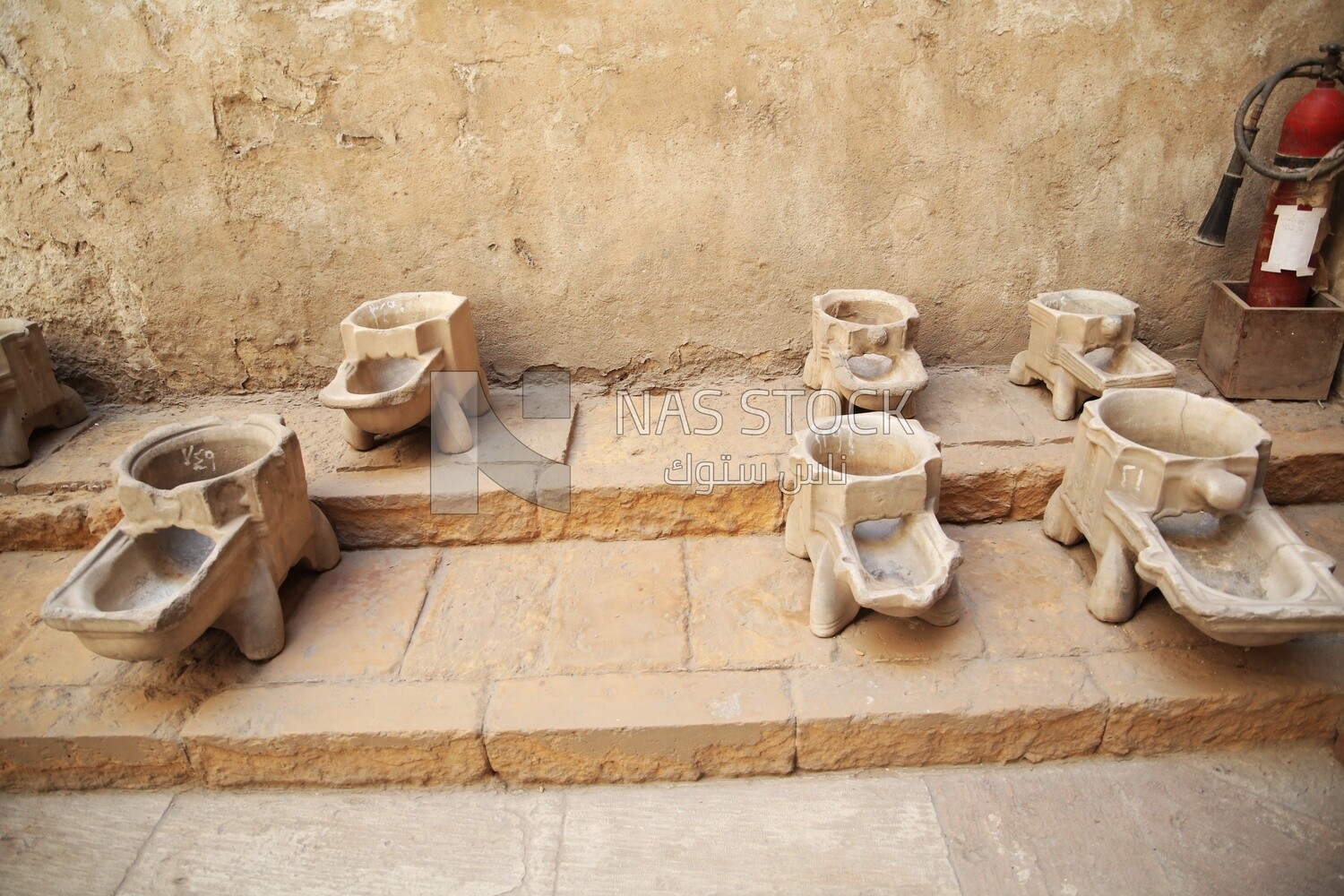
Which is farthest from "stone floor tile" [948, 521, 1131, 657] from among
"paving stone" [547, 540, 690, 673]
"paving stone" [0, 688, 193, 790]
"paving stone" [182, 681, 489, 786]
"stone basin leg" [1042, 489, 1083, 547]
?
"paving stone" [0, 688, 193, 790]

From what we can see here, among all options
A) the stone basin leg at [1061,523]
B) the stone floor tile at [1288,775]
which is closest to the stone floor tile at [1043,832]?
the stone floor tile at [1288,775]

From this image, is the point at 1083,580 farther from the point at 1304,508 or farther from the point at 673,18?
the point at 673,18

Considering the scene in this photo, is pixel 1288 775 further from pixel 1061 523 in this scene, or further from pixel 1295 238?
pixel 1295 238

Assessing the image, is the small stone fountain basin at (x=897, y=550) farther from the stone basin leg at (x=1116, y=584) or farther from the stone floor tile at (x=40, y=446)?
the stone floor tile at (x=40, y=446)

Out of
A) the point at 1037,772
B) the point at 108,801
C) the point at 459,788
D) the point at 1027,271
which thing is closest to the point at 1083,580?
the point at 1037,772

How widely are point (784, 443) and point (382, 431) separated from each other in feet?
5.32

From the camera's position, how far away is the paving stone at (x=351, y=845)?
2.62 metres

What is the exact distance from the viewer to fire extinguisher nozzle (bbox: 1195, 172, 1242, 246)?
12.1 feet

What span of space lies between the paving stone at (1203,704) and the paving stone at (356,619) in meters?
2.34

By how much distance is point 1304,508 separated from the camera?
12.0 feet

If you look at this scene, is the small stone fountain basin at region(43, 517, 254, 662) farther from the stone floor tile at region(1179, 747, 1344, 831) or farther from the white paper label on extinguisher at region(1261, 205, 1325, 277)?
the white paper label on extinguisher at region(1261, 205, 1325, 277)

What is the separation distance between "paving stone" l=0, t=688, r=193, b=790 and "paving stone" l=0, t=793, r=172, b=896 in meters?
0.05

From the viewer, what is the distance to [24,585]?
11.6ft

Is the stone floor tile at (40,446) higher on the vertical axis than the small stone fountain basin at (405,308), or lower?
lower
